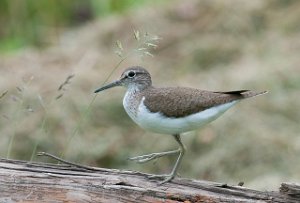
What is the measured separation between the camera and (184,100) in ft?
17.1

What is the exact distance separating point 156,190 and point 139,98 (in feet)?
2.68

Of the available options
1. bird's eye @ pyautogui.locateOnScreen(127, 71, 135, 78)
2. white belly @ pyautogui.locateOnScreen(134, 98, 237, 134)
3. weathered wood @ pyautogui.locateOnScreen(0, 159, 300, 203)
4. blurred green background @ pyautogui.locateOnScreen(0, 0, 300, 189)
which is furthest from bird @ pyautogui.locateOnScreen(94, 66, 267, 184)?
blurred green background @ pyautogui.locateOnScreen(0, 0, 300, 189)

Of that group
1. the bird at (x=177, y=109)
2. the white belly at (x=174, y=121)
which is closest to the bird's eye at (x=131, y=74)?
the bird at (x=177, y=109)

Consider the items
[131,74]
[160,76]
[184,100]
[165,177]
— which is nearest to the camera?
[165,177]

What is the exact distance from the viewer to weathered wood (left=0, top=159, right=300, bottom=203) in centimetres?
470

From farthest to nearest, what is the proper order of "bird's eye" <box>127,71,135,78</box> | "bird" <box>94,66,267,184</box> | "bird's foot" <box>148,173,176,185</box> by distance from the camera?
1. "bird's eye" <box>127,71,135,78</box>
2. "bird" <box>94,66,267,184</box>
3. "bird's foot" <box>148,173,176,185</box>

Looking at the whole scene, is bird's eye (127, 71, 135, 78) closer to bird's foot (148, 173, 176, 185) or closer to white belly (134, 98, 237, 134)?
white belly (134, 98, 237, 134)

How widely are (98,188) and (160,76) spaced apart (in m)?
4.56

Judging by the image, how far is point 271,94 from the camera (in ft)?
27.8

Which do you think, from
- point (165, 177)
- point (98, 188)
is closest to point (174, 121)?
point (165, 177)

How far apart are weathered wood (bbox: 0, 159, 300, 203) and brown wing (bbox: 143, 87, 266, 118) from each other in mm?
→ 469

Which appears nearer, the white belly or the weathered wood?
the weathered wood

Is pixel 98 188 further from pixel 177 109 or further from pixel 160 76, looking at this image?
pixel 160 76

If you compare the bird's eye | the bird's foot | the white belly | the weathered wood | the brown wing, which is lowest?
the weathered wood
